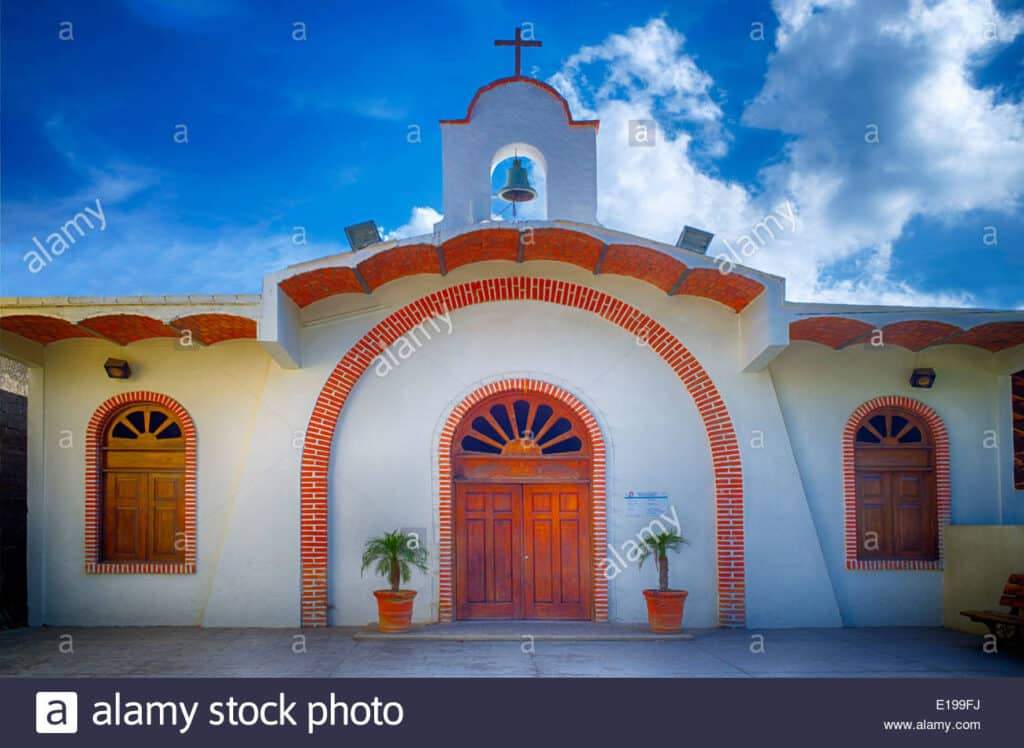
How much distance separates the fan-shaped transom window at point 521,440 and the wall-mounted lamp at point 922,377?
4.51 meters

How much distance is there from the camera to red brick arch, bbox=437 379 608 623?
11742 mm

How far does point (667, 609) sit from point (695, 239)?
15.2ft

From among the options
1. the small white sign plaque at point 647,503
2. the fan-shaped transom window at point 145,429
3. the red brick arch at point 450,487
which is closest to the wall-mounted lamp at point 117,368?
the fan-shaped transom window at point 145,429

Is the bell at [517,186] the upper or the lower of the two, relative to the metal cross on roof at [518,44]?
lower

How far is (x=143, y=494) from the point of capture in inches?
483

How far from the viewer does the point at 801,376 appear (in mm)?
12391

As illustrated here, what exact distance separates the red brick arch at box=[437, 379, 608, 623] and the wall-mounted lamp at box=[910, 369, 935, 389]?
4.34 m

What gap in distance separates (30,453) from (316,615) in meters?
4.55

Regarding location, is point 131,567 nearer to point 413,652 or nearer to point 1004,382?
A: point 413,652

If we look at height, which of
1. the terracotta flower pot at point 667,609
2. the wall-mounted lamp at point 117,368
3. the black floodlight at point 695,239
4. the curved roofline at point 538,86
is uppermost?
the curved roofline at point 538,86

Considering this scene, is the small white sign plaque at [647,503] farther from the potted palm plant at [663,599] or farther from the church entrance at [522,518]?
the church entrance at [522,518]

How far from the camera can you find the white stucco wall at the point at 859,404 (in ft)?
39.5
